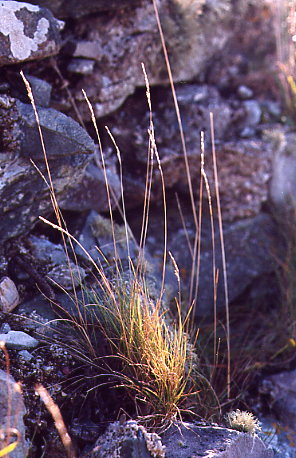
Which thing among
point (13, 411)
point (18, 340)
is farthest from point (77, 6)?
point (13, 411)

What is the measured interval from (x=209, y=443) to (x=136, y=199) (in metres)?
1.97

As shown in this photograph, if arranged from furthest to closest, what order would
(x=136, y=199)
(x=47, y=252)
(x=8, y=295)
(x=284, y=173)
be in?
(x=284, y=173) < (x=136, y=199) < (x=47, y=252) < (x=8, y=295)

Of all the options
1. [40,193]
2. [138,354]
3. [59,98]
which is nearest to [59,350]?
[138,354]

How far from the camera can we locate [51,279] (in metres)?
2.61

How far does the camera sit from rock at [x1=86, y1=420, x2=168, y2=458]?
6.50 ft

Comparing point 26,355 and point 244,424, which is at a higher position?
point 26,355

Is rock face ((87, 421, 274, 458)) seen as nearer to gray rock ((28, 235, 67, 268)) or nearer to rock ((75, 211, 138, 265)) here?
gray rock ((28, 235, 67, 268))

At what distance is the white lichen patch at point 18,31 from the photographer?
2.59 meters

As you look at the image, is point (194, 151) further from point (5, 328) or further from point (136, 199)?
point (5, 328)

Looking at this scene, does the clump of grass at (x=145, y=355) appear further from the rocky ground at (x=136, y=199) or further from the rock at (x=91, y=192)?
the rock at (x=91, y=192)

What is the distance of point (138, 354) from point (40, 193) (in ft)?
3.18

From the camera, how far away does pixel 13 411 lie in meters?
2.00

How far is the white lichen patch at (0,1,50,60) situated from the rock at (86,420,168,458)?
179 centimetres

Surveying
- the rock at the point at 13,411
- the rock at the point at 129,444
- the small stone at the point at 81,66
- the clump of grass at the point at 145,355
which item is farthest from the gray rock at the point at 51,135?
the rock at the point at 129,444
